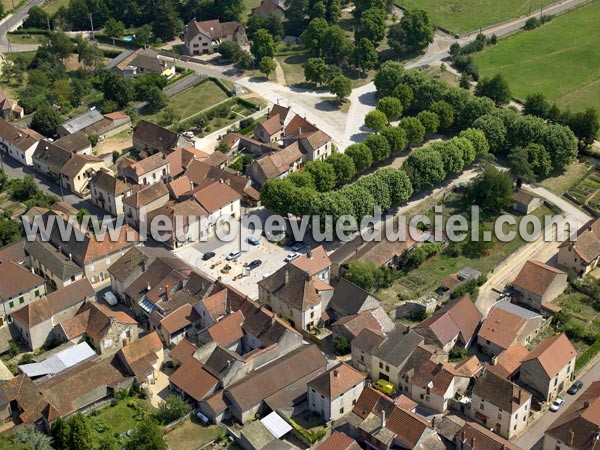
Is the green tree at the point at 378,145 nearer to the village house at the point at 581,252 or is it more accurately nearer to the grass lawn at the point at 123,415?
the village house at the point at 581,252

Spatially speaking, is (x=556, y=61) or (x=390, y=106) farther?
(x=556, y=61)

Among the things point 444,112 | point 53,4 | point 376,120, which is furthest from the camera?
point 53,4

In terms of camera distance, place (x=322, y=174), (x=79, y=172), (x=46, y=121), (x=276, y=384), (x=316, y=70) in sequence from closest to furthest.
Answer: (x=276, y=384), (x=322, y=174), (x=79, y=172), (x=46, y=121), (x=316, y=70)

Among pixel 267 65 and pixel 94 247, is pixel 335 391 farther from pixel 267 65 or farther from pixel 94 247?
pixel 267 65

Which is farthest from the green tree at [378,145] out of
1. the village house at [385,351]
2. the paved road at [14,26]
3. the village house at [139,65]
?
the paved road at [14,26]

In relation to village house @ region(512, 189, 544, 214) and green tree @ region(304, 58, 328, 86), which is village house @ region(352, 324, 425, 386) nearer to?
village house @ region(512, 189, 544, 214)

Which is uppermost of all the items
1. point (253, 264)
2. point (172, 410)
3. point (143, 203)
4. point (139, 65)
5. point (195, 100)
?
point (139, 65)

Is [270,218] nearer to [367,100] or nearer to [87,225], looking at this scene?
[87,225]

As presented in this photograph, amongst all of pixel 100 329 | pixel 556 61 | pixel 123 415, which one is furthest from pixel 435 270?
pixel 556 61

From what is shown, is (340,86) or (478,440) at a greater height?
(478,440)
